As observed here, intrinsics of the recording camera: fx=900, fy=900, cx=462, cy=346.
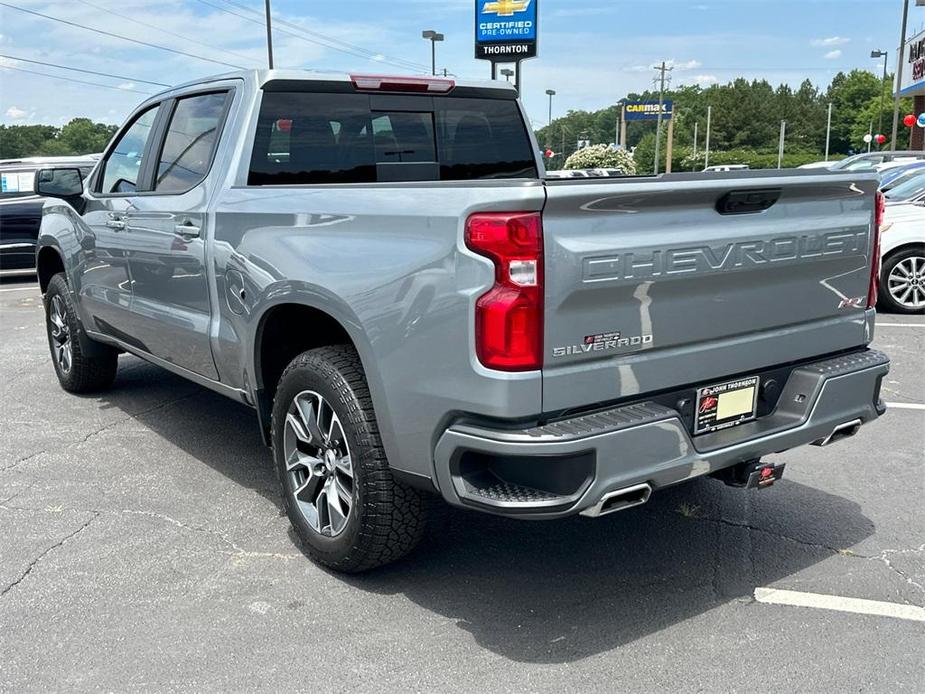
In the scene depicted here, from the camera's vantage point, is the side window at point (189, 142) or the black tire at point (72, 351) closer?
the side window at point (189, 142)

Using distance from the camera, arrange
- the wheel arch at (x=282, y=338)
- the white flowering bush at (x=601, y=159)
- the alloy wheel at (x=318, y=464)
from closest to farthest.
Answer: the alloy wheel at (x=318, y=464) → the wheel arch at (x=282, y=338) → the white flowering bush at (x=601, y=159)

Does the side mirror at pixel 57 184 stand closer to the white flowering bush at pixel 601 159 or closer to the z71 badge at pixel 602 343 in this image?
the z71 badge at pixel 602 343

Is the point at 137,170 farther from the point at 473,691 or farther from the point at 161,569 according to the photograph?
the point at 473,691

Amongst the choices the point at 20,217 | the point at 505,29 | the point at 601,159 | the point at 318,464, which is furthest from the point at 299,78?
the point at 601,159

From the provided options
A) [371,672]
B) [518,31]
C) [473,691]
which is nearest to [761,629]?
[473,691]

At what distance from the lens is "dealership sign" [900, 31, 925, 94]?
47.1 meters

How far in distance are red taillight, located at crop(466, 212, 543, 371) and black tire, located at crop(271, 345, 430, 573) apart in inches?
27.9

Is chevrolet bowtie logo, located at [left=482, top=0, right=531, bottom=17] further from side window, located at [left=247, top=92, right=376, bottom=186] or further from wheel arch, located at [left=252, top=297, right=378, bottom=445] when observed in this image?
wheel arch, located at [left=252, top=297, right=378, bottom=445]

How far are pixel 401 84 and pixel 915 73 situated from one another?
51.8 metres

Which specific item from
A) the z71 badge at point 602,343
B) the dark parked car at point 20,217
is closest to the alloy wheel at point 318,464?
the z71 badge at point 602,343

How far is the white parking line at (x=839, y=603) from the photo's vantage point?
3.35 meters

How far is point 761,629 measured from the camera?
3236mm

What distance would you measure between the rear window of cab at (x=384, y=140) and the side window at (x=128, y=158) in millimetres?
1286

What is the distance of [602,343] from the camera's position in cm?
294
